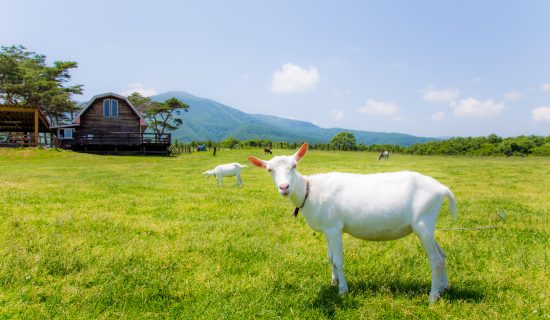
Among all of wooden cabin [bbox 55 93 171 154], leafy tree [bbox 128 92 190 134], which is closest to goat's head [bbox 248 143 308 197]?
wooden cabin [bbox 55 93 171 154]

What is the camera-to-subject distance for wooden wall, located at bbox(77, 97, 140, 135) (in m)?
49.1

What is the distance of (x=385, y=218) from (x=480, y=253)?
11.1 ft

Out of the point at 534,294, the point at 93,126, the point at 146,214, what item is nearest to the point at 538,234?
the point at 534,294

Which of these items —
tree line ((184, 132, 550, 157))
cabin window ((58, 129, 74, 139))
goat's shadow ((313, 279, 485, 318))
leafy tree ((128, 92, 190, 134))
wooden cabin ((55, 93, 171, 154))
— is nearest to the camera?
goat's shadow ((313, 279, 485, 318))

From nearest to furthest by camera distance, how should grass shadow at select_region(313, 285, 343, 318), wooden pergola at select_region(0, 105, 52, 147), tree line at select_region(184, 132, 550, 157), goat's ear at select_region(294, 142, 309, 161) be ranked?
grass shadow at select_region(313, 285, 343, 318) → goat's ear at select_region(294, 142, 309, 161) → wooden pergola at select_region(0, 105, 52, 147) → tree line at select_region(184, 132, 550, 157)

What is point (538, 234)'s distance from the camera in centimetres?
894

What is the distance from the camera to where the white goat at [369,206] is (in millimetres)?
5332

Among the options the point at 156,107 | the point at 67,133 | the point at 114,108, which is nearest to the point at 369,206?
the point at 114,108

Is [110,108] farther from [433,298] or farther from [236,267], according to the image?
[433,298]

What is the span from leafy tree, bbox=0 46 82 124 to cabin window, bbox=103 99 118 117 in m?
19.1

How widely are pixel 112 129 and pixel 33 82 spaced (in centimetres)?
2401

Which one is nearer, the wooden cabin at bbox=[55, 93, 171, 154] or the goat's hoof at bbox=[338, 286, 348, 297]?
the goat's hoof at bbox=[338, 286, 348, 297]

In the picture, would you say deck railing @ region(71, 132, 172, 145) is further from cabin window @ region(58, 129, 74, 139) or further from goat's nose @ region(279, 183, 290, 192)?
goat's nose @ region(279, 183, 290, 192)

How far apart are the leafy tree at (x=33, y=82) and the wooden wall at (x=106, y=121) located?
61.5 ft
